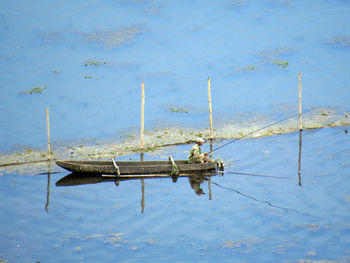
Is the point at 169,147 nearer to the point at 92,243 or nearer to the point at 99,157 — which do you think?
the point at 99,157

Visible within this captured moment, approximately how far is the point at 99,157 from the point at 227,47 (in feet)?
47.6

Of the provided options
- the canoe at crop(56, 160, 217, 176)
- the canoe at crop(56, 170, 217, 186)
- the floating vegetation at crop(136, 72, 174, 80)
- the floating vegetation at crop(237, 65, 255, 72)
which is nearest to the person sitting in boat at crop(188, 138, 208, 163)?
the canoe at crop(56, 160, 217, 176)

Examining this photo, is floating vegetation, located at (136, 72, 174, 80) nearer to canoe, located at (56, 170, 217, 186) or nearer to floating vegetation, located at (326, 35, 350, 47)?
floating vegetation, located at (326, 35, 350, 47)

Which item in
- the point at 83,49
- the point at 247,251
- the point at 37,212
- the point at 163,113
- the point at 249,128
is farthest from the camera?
the point at 83,49

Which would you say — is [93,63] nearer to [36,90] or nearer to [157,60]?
[157,60]

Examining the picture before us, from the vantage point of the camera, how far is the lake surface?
59.7 ft

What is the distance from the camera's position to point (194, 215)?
19641 millimetres

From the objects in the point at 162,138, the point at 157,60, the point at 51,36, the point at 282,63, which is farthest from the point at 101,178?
the point at 51,36

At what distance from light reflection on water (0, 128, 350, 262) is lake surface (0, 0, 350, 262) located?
0.06m

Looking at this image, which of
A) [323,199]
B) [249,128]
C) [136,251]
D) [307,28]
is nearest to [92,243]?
[136,251]

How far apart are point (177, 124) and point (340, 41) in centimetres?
1295

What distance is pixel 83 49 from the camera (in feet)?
117

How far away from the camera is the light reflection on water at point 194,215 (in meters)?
17.4

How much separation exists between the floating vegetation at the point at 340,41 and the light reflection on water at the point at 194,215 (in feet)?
42.1
